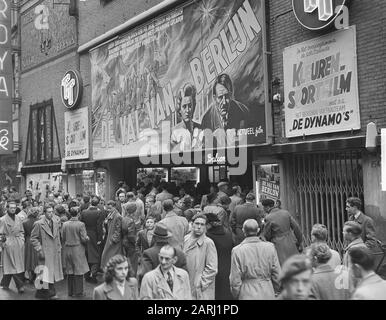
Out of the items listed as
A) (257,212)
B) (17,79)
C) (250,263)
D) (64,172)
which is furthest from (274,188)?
(17,79)

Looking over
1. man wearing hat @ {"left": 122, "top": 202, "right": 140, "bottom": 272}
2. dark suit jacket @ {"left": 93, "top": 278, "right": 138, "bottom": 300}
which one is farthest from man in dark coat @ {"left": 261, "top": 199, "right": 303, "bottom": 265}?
dark suit jacket @ {"left": 93, "top": 278, "right": 138, "bottom": 300}

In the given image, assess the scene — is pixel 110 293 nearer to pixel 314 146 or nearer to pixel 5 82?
pixel 314 146

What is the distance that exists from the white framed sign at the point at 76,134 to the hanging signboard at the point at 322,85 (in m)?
10.7

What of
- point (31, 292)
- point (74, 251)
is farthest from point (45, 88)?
point (74, 251)

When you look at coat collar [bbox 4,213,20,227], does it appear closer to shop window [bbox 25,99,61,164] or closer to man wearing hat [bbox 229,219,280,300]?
man wearing hat [bbox 229,219,280,300]

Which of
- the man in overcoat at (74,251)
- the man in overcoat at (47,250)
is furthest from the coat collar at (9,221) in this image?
the man in overcoat at (74,251)

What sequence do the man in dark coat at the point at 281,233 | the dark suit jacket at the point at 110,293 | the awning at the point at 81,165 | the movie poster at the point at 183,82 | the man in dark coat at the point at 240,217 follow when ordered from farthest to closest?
the awning at the point at 81,165
the movie poster at the point at 183,82
the man in dark coat at the point at 240,217
the man in dark coat at the point at 281,233
the dark suit jacket at the point at 110,293

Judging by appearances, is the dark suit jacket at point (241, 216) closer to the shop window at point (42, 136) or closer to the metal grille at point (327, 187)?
the metal grille at point (327, 187)

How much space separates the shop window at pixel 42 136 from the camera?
22031mm

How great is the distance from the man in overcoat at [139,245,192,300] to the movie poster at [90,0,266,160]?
21.7ft

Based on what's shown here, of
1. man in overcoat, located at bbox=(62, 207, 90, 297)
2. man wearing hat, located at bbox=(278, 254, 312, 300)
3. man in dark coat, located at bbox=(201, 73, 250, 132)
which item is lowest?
man in overcoat, located at bbox=(62, 207, 90, 297)

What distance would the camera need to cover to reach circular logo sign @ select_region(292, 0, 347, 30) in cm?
912
